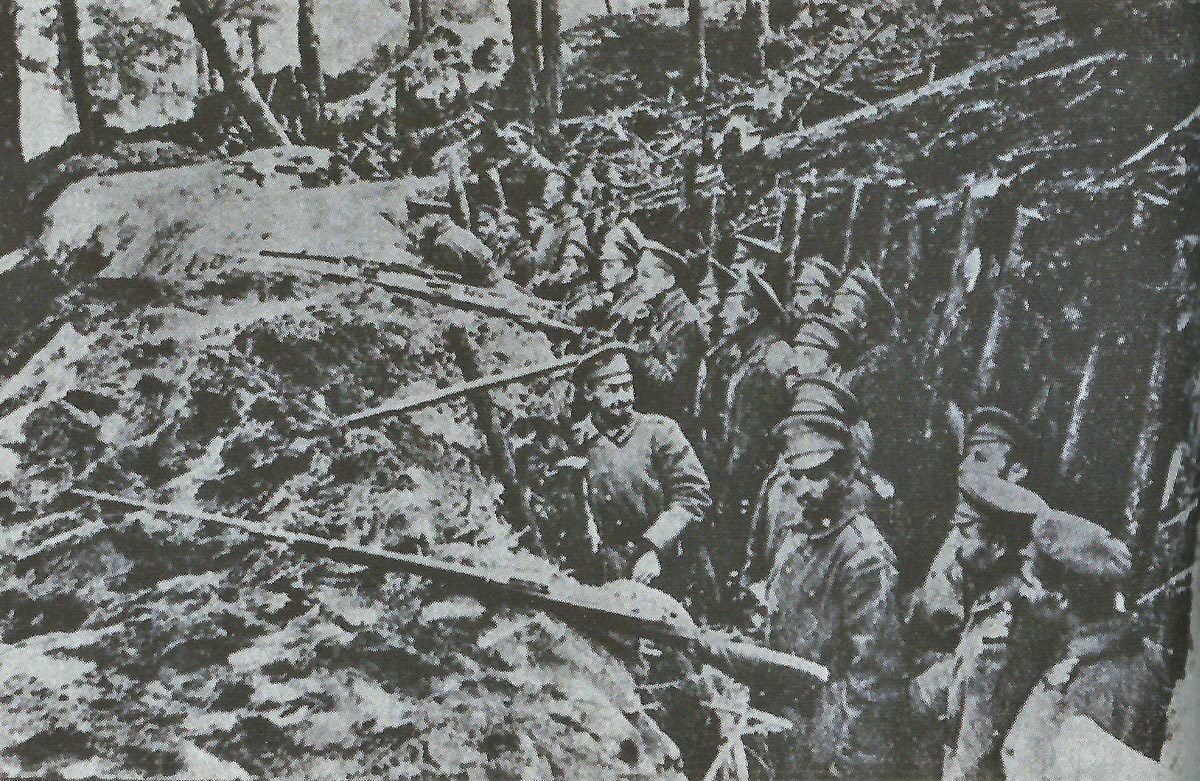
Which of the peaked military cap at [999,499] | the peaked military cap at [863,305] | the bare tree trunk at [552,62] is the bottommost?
the peaked military cap at [999,499]

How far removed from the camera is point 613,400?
7.85 ft

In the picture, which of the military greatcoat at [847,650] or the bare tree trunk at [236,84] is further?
the bare tree trunk at [236,84]

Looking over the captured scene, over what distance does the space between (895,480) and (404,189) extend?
176cm

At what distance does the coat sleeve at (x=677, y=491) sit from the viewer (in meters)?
2.38

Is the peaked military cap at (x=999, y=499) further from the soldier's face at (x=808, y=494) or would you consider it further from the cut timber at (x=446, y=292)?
the cut timber at (x=446, y=292)

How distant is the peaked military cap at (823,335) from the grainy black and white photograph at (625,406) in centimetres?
1

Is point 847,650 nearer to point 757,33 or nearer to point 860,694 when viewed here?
point 860,694

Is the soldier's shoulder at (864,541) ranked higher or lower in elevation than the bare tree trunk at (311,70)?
lower

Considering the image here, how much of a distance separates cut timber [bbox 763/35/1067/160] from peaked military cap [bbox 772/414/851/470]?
Result: 83 centimetres

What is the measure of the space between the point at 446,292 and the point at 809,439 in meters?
1.21

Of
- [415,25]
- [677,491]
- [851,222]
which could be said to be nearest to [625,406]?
[677,491]

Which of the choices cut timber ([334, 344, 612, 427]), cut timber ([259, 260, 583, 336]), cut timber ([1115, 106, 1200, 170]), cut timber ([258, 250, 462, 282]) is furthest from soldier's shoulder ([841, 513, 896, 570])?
cut timber ([258, 250, 462, 282])

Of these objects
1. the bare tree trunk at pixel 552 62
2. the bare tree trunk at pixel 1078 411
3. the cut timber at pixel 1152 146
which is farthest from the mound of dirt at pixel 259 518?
the cut timber at pixel 1152 146

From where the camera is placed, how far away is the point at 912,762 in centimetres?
236
